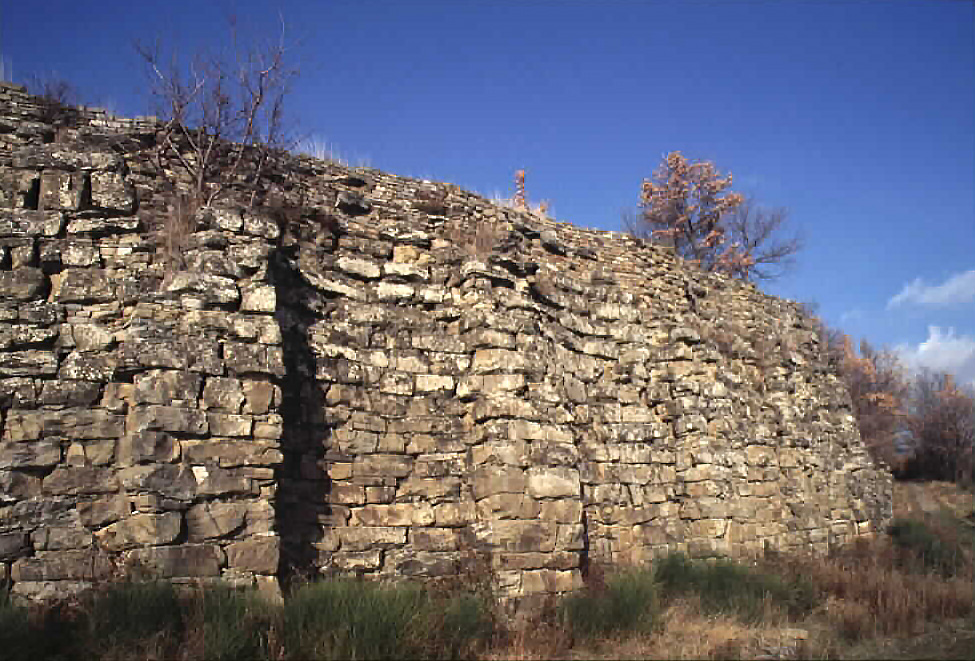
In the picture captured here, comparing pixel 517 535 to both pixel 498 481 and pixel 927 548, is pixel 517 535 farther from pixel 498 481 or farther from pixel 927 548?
pixel 927 548

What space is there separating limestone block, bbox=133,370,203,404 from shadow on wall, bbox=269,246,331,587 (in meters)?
1.00

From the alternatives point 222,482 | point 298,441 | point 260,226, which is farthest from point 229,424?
point 260,226

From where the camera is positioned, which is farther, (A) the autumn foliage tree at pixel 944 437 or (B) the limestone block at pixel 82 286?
(A) the autumn foliage tree at pixel 944 437

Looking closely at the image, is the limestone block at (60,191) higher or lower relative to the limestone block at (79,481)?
higher

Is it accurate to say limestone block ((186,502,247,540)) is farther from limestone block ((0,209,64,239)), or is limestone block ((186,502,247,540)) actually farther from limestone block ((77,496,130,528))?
limestone block ((0,209,64,239))

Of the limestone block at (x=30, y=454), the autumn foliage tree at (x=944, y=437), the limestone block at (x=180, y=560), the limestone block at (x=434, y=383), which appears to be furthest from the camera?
the autumn foliage tree at (x=944, y=437)

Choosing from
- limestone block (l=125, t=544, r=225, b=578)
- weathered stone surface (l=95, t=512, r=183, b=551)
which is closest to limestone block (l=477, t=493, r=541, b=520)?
limestone block (l=125, t=544, r=225, b=578)

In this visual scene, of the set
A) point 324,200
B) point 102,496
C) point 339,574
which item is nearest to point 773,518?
point 339,574

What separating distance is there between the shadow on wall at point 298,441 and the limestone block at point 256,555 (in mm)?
427

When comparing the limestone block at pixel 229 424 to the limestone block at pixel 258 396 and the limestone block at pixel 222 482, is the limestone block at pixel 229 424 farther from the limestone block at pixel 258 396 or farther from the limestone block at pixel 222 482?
the limestone block at pixel 222 482

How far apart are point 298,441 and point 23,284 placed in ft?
9.10

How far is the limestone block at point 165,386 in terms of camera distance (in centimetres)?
613

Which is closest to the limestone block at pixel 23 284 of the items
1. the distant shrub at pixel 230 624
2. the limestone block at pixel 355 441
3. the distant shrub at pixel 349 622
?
Answer: the limestone block at pixel 355 441

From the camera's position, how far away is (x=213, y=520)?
234 inches
